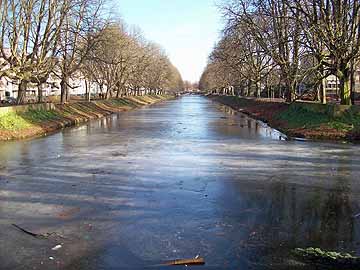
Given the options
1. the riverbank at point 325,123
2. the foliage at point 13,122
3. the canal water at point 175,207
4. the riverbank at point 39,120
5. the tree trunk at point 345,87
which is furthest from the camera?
the tree trunk at point 345,87

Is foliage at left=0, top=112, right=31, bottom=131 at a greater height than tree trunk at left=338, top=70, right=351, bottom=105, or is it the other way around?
tree trunk at left=338, top=70, right=351, bottom=105

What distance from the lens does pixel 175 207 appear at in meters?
7.88

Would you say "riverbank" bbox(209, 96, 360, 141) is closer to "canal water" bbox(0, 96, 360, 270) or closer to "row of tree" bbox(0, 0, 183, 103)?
"canal water" bbox(0, 96, 360, 270)

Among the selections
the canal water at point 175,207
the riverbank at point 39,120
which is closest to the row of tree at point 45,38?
the riverbank at point 39,120

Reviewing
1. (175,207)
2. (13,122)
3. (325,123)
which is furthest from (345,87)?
(175,207)

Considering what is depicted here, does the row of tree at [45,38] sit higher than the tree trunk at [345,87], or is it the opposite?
the row of tree at [45,38]

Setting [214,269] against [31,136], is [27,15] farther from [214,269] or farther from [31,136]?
[214,269]

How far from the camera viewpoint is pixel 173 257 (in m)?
5.49

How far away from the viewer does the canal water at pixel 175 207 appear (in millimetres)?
5648

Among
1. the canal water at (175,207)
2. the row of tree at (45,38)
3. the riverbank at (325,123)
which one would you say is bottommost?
the canal water at (175,207)

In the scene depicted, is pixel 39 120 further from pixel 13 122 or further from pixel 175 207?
pixel 175 207

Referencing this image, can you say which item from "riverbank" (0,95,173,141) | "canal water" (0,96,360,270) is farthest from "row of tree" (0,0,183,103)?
"canal water" (0,96,360,270)

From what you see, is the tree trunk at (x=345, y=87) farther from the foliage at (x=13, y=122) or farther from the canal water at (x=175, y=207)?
the foliage at (x=13, y=122)

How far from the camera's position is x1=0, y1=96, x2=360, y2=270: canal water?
5648 mm
